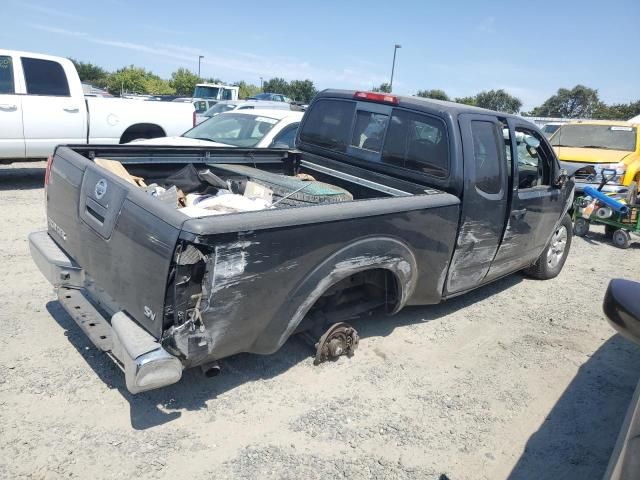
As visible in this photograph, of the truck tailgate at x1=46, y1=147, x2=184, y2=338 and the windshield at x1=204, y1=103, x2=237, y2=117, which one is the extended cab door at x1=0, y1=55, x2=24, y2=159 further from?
the windshield at x1=204, y1=103, x2=237, y2=117

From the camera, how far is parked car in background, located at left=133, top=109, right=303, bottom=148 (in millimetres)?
7094

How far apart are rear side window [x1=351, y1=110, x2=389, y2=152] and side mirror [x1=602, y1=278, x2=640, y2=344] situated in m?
2.52

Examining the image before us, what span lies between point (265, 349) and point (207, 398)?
22.4 inches

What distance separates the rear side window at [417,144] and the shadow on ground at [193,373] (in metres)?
1.43

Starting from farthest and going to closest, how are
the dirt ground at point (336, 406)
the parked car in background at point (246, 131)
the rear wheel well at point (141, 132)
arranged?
the rear wheel well at point (141, 132) → the parked car in background at point (246, 131) → the dirt ground at point (336, 406)

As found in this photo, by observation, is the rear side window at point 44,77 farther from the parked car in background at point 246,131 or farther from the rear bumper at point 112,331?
the rear bumper at point 112,331

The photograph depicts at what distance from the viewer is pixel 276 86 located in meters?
68.9

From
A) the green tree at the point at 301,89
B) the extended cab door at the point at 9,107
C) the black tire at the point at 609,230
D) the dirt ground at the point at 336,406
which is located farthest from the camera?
the green tree at the point at 301,89

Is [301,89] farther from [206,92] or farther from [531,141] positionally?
[531,141]

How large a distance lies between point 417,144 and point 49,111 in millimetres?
6743

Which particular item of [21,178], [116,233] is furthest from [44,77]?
[116,233]

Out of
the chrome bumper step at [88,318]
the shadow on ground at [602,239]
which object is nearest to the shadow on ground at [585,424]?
the chrome bumper step at [88,318]

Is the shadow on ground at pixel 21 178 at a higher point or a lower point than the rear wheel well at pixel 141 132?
lower

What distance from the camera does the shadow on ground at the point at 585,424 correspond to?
9.60 ft
